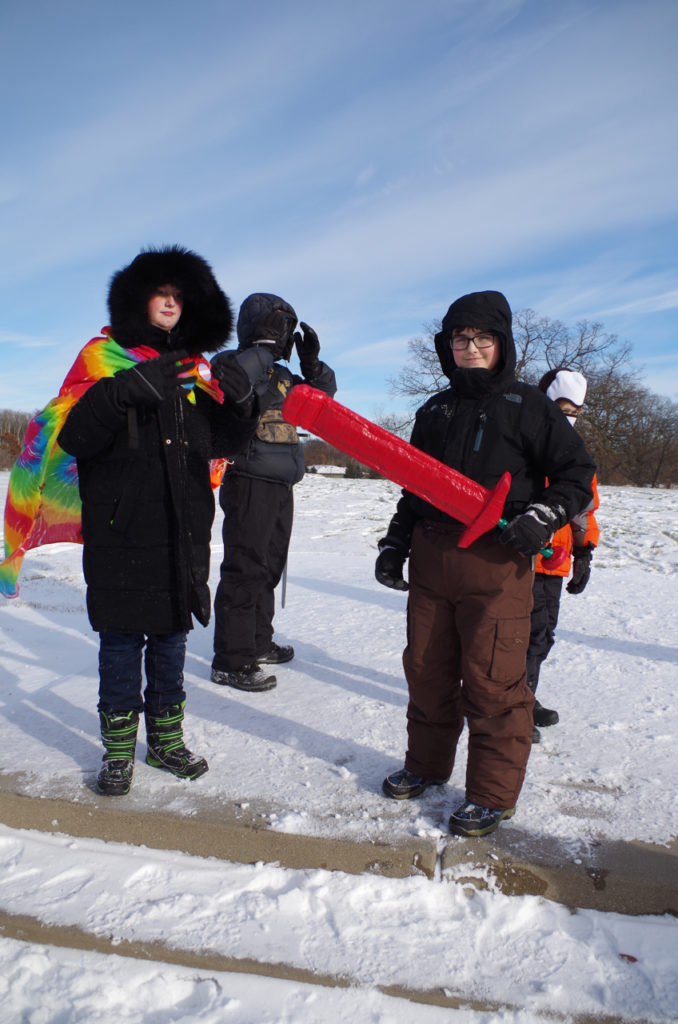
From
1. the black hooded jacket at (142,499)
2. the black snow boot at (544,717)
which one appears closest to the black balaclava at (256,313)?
the black hooded jacket at (142,499)

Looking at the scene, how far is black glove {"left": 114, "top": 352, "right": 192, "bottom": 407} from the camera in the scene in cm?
234

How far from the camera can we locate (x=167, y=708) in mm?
2725

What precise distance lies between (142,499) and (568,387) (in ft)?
6.87

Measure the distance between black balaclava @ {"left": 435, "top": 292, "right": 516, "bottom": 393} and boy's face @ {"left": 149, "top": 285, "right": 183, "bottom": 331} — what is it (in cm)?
106

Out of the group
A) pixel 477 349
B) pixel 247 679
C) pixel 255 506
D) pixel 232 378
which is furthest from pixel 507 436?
pixel 247 679

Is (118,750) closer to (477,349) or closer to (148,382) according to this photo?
(148,382)

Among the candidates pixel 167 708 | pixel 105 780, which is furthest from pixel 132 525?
pixel 105 780

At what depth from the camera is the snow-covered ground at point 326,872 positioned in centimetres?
175

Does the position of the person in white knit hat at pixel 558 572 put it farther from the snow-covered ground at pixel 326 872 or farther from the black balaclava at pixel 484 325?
the black balaclava at pixel 484 325

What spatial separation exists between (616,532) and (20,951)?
9471mm

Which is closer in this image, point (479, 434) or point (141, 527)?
point (479, 434)

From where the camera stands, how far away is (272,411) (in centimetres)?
362

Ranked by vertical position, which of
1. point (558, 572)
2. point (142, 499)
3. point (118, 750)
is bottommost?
point (118, 750)

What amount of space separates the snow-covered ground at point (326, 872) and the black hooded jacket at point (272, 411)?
3.90 feet
